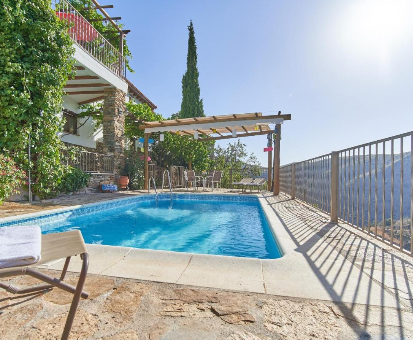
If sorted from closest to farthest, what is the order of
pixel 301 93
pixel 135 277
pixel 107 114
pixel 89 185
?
1. pixel 135 277
2. pixel 89 185
3. pixel 107 114
4. pixel 301 93

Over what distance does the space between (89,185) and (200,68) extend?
1432 cm

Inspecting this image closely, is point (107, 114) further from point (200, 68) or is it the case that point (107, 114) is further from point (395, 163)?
point (200, 68)

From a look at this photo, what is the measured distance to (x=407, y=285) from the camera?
1.79 m

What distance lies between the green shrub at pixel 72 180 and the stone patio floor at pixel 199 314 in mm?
6481

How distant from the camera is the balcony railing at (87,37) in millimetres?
8008

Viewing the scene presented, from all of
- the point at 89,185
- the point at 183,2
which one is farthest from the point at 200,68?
the point at 89,185

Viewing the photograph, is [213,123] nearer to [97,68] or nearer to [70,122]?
[97,68]

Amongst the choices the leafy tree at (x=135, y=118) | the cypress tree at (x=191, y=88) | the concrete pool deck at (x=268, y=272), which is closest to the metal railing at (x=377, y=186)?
the concrete pool deck at (x=268, y=272)

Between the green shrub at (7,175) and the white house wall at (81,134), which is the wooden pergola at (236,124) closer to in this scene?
the white house wall at (81,134)

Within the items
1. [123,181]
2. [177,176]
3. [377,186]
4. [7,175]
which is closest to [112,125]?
[123,181]

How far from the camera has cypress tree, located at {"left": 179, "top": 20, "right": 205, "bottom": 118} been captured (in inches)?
741

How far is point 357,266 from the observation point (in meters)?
2.15

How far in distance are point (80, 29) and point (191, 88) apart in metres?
10.9

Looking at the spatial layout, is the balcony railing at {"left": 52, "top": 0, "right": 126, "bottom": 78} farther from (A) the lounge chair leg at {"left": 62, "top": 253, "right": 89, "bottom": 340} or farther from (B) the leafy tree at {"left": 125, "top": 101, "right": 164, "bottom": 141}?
(A) the lounge chair leg at {"left": 62, "top": 253, "right": 89, "bottom": 340}
